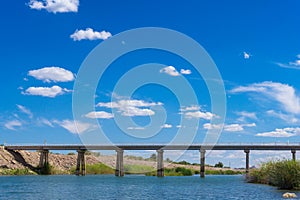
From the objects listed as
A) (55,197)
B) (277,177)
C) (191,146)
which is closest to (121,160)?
(191,146)

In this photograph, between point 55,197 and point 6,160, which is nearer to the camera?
point 55,197

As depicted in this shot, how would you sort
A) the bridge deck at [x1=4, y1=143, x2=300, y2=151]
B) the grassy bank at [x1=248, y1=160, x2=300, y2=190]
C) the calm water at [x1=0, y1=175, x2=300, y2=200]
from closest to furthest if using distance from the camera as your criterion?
the calm water at [x1=0, y1=175, x2=300, y2=200]
the grassy bank at [x1=248, y1=160, x2=300, y2=190]
the bridge deck at [x1=4, y1=143, x2=300, y2=151]

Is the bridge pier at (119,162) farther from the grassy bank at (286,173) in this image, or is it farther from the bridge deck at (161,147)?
the grassy bank at (286,173)

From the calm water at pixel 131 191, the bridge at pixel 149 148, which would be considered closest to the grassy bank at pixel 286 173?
the calm water at pixel 131 191

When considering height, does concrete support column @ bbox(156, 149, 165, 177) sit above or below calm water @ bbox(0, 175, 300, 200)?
above

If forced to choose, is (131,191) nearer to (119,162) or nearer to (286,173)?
(286,173)

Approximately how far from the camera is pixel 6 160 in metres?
171

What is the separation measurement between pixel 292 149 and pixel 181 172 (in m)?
58.7

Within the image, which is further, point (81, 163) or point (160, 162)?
point (81, 163)

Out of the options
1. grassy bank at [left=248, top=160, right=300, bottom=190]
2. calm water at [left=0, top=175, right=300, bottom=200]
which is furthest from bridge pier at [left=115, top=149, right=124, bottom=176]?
grassy bank at [left=248, top=160, right=300, bottom=190]

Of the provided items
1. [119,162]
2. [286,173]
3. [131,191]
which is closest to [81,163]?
[119,162]

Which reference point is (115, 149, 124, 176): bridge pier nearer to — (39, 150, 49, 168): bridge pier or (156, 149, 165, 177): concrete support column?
(156, 149, 165, 177): concrete support column

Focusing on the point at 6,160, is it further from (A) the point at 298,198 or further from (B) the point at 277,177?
(A) the point at 298,198

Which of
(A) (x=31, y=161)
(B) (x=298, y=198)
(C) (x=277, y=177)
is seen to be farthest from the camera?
(A) (x=31, y=161)
